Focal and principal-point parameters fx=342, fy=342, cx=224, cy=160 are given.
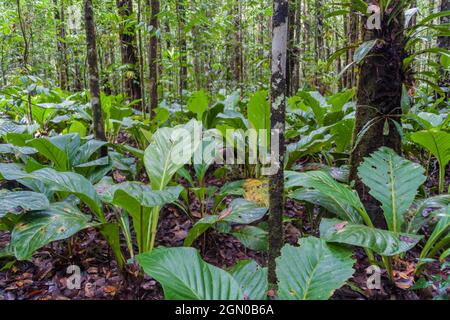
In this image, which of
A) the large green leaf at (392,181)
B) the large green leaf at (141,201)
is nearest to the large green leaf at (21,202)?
the large green leaf at (141,201)

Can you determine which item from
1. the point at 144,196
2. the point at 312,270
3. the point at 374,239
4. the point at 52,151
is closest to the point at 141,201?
the point at 144,196

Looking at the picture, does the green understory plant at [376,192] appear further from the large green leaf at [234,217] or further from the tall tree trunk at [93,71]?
the tall tree trunk at [93,71]

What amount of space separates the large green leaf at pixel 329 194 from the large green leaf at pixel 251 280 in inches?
22.7

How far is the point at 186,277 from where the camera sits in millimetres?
1615

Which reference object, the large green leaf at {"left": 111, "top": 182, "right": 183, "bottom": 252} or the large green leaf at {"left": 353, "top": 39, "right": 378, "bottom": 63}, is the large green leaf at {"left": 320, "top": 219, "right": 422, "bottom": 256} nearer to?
the large green leaf at {"left": 111, "top": 182, "right": 183, "bottom": 252}

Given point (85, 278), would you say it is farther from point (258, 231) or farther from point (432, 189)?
point (432, 189)

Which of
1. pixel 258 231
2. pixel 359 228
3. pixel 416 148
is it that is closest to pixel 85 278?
pixel 258 231

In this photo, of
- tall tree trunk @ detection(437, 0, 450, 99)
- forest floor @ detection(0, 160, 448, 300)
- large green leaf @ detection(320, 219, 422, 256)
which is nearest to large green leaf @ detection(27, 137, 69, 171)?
forest floor @ detection(0, 160, 448, 300)

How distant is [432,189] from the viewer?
3363 millimetres

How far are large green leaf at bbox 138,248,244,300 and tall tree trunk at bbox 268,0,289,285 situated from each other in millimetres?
405

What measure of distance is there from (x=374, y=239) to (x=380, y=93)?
1.14m

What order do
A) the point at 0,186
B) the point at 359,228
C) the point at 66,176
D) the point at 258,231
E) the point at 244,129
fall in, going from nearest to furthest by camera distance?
the point at 359,228 → the point at 66,176 → the point at 258,231 → the point at 0,186 → the point at 244,129

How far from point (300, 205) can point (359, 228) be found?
1.52m

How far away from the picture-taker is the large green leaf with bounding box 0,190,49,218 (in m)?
1.93
